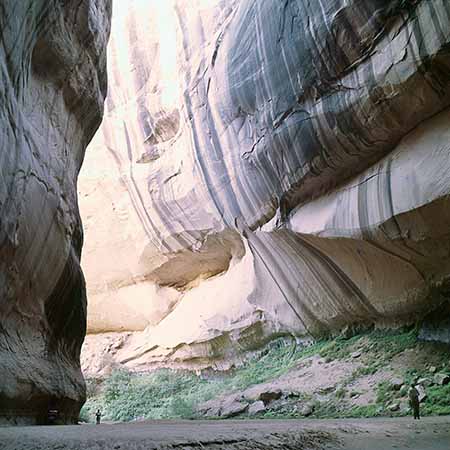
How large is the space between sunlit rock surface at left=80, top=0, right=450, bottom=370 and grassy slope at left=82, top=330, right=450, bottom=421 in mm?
738

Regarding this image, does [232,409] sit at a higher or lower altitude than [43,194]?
lower

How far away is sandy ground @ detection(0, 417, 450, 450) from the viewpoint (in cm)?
364

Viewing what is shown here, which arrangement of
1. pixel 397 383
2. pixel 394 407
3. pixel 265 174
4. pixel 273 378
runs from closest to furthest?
pixel 394 407, pixel 397 383, pixel 273 378, pixel 265 174

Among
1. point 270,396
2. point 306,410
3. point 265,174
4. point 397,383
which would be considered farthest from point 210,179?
point 397,383

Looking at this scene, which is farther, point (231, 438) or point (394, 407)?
point (394, 407)

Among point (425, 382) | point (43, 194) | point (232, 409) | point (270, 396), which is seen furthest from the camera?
point (232, 409)

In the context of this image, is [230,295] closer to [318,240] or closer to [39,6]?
[318,240]

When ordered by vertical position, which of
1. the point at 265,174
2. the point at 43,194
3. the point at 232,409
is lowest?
the point at 232,409

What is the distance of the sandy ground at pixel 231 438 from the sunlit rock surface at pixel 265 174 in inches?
210

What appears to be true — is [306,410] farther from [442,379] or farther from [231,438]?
[231,438]

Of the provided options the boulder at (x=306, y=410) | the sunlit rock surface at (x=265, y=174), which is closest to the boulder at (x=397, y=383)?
the boulder at (x=306, y=410)

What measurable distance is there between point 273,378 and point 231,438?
33.4 feet

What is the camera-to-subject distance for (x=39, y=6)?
669cm

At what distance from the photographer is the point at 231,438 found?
4355 millimetres
